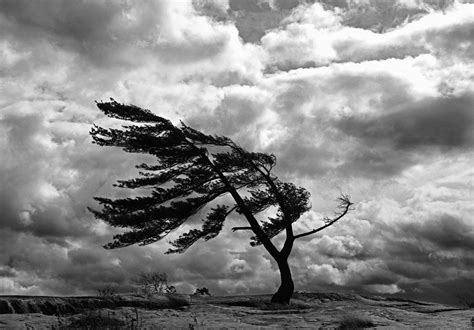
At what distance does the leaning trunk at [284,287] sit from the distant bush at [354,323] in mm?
7200

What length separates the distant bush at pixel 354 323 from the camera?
865cm

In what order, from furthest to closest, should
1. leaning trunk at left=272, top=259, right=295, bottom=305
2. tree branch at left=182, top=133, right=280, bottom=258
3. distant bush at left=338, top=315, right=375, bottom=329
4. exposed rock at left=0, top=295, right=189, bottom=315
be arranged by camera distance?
tree branch at left=182, top=133, right=280, bottom=258 < leaning trunk at left=272, top=259, right=295, bottom=305 < exposed rock at left=0, top=295, right=189, bottom=315 < distant bush at left=338, top=315, right=375, bottom=329

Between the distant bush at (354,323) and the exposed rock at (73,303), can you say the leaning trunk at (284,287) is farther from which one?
the distant bush at (354,323)

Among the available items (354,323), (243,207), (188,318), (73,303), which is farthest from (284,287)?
(354,323)

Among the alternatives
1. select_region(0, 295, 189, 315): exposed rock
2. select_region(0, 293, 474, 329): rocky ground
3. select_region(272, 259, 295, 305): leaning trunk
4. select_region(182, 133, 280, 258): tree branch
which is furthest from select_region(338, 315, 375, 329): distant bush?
select_region(182, 133, 280, 258): tree branch

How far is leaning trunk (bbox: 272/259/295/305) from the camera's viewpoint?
638 inches

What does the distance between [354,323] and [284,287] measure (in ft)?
26.0

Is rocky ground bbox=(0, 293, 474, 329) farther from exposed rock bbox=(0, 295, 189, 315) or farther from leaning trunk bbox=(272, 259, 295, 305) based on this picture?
leaning trunk bbox=(272, 259, 295, 305)

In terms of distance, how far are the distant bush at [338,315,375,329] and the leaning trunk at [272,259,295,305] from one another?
23.6 ft

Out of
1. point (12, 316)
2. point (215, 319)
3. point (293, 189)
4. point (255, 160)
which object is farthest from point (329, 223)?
point (12, 316)

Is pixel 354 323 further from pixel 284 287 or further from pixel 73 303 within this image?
pixel 284 287

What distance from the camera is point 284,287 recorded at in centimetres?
1655

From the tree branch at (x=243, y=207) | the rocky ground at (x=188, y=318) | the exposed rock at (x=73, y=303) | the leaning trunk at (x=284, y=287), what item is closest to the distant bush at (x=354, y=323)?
the rocky ground at (x=188, y=318)

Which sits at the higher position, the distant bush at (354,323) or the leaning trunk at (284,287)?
the leaning trunk at (284,287)
